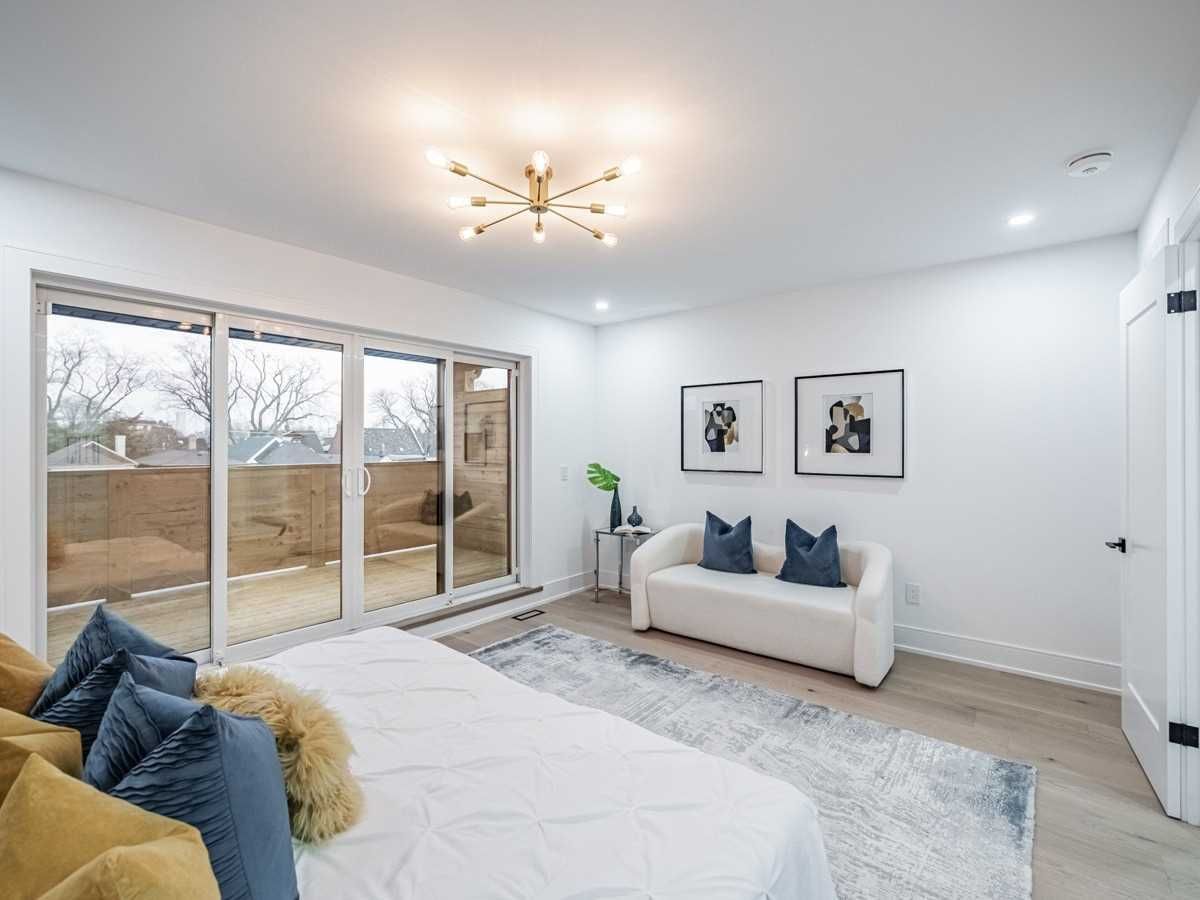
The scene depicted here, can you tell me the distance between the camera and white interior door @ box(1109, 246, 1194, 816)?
2031mm

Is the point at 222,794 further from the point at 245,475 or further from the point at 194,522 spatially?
the point at 245,475

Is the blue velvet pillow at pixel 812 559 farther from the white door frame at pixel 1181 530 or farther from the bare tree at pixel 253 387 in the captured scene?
the bare tree at pixel 253 387

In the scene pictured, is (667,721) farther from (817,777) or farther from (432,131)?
(432,131)

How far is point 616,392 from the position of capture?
5316 millimetres

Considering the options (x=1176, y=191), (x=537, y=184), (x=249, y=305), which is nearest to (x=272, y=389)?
(x=249, y=305)

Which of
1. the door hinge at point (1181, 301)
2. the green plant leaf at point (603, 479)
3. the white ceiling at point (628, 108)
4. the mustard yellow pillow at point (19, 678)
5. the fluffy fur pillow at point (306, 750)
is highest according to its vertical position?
the white ceiling at point (628, 108)

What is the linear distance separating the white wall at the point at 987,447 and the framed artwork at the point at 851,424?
86 mm

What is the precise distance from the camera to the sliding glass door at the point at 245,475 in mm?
2686

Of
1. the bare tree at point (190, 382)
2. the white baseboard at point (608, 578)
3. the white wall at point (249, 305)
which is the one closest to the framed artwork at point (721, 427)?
the white wall at point (249, 305)

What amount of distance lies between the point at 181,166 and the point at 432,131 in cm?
118

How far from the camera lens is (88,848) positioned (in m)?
0.70

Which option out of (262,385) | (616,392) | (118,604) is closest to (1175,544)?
(616,392)

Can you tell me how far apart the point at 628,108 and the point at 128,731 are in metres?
2.20

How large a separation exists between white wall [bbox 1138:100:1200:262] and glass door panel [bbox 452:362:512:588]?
406 cm
